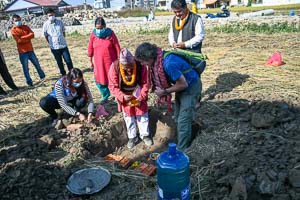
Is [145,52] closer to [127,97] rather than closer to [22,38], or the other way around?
[127,97]

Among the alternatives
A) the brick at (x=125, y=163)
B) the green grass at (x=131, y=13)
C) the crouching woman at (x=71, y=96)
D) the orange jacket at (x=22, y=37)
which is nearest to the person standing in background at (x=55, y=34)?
the orange jacket at (x=22, y=37)

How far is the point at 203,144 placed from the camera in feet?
13.2

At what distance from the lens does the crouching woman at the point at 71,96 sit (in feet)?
14.6

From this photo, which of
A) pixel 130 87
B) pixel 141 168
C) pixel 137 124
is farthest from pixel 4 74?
pixel 141 168

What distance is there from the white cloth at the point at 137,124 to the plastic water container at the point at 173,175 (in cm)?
195

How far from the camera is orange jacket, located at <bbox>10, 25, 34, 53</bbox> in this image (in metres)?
7.49

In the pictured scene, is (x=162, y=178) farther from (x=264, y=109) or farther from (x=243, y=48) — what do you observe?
(x=243, y=48)

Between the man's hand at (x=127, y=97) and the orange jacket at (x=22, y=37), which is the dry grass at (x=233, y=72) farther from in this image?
the man's hand at (x=127, y=97)

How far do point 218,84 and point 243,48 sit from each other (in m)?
4.22

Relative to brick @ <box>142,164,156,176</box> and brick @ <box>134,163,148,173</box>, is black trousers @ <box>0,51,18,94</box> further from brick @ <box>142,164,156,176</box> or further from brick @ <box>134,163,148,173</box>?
brick @ <box>142,164,156,176</box>

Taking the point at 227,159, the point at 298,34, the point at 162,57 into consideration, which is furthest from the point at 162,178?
the point at 298,34

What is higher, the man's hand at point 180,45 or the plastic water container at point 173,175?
the man's hand at point 180,45

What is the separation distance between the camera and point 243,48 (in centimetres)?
1023

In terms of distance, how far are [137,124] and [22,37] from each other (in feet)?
14.8
